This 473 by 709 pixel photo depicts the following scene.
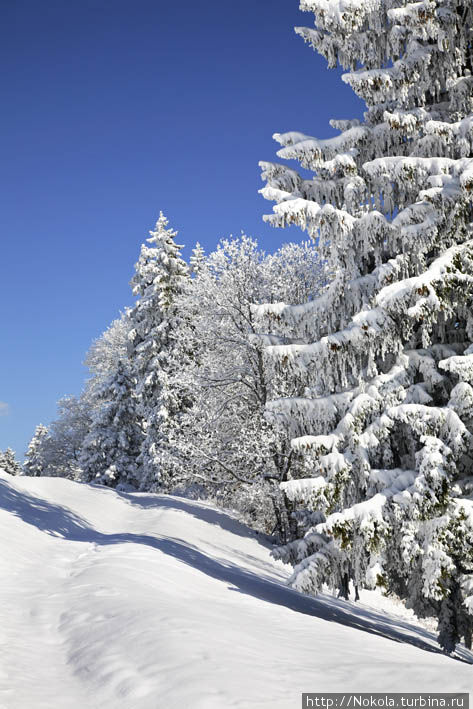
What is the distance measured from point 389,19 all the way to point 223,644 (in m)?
10.7

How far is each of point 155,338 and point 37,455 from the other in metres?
21.3

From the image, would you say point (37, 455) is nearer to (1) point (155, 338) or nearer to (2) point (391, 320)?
(1) point (155, 338)

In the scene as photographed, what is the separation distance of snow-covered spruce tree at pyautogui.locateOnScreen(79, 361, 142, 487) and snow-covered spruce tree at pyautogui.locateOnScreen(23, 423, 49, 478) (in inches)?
321

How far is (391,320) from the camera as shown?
8.73m

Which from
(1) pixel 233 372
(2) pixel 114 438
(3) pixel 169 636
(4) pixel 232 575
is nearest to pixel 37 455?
(2) pixel 114 438

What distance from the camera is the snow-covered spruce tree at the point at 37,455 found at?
42500mm

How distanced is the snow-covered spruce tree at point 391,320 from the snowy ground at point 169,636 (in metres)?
1.23

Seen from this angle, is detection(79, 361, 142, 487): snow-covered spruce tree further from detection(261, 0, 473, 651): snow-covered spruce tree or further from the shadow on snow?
detection(261, 0, 473, 651): snow-covered spruce tree

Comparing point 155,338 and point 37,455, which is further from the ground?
point 155,338

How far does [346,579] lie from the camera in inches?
361

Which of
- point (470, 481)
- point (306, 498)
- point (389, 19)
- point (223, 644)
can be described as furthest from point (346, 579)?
point (389, 19)

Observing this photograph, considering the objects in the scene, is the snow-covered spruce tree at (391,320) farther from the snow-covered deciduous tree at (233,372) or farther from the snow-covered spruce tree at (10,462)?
the snow-covered spruce tree at (10,462)

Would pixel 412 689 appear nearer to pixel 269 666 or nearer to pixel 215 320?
pixel 269 666

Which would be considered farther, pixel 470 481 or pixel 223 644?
pixel 470 481
